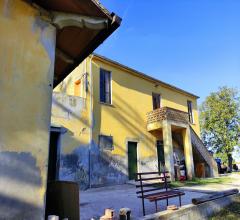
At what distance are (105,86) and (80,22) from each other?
982cm

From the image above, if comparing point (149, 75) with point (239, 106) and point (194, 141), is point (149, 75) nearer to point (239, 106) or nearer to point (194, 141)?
point (194, 141)

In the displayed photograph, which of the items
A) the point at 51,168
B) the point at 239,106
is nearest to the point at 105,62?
the point at 51,168

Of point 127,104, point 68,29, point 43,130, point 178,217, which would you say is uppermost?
point 127,104

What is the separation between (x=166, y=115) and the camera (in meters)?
14.2

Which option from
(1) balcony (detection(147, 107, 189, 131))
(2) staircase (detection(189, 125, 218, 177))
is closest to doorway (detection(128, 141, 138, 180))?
(1) balcony (detection(147, 107, 189, 131))

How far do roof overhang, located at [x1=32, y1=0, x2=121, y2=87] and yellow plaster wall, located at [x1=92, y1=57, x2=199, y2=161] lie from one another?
8194mm

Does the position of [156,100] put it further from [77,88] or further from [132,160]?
[77,88]

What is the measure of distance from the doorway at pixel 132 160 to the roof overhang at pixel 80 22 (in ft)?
33.2

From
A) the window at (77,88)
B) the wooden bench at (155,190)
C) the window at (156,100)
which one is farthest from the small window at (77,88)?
the wooden bench at (155,190)

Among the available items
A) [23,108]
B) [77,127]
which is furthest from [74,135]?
[23,108]

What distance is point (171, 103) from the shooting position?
17891mm

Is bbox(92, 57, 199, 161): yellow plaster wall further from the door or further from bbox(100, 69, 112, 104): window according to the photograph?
the door

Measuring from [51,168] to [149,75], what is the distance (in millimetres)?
9369

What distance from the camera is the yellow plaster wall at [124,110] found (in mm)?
12827
